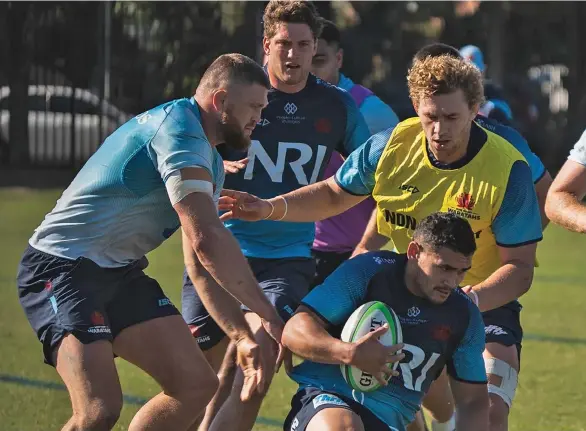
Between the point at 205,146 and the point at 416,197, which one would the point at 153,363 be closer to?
the point at 205,146

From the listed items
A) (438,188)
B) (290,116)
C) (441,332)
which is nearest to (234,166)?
(290,116)

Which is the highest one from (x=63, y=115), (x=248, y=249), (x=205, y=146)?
(x=205, y=146)

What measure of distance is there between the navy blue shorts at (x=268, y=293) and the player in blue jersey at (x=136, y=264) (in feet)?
3.93

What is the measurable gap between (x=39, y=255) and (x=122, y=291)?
15.7 inches

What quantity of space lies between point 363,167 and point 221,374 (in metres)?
1.54

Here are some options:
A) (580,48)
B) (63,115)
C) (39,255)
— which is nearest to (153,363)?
(39,255)

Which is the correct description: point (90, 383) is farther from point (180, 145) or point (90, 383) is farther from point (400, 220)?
point (400, 220)

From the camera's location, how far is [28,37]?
25.9 meters

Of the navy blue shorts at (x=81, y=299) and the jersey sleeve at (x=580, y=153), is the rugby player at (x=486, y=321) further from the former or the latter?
the navy blue shorts at (x=81, y=299)

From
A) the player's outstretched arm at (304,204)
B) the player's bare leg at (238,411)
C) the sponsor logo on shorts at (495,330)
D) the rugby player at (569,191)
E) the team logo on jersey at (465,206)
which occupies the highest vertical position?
the rugby player at (569,191)

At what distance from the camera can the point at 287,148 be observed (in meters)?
7.11

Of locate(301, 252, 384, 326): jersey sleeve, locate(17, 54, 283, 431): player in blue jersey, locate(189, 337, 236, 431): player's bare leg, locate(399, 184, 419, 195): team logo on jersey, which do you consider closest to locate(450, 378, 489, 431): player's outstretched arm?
locate(301, 252, 384, 326): jersey sleeve

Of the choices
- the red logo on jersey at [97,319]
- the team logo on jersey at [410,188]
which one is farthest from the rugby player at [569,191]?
the red logo on jersey at [97,319]

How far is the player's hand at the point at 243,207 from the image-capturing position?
5.86 meters
